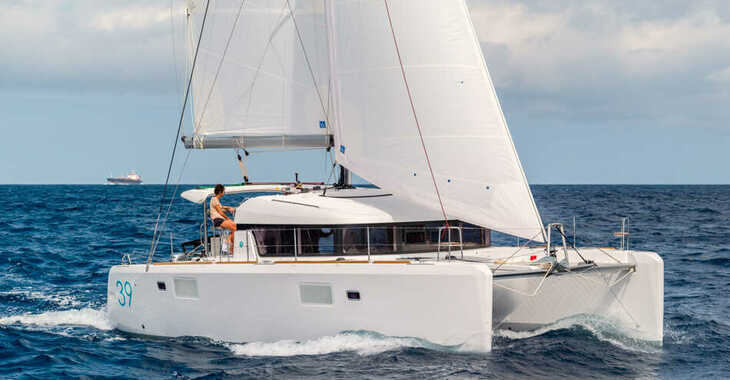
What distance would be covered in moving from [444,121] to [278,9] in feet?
15.1

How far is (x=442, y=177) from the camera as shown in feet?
33.1

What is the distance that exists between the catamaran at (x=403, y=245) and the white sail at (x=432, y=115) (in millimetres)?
19

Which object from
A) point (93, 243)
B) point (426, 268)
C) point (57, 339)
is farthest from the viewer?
point (93, 243)

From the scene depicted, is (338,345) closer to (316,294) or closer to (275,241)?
(316,294)

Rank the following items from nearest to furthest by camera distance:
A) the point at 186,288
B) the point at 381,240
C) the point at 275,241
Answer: the point at 186,288 < the point at 381,240 < the point at 275,241

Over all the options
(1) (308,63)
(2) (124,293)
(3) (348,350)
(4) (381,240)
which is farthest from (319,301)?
(1) (308,63)

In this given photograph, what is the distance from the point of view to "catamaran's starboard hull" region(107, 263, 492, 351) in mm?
8695

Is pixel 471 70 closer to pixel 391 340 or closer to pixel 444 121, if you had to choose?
pixel 444 121

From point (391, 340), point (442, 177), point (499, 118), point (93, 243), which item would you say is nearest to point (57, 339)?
point (391, 340)

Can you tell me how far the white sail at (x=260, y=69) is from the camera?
12984mm

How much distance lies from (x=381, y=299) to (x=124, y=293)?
4167 millimetres

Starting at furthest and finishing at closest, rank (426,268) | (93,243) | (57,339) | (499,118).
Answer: (93,243) < (57,339) < (499,118) < (426,268)

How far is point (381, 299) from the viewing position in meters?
8.94

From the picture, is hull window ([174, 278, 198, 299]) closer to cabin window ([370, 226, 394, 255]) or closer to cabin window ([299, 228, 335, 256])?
cabin window ([299, 228, 335, 256])
